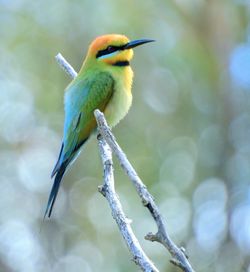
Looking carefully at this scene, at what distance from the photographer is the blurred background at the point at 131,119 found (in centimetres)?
735

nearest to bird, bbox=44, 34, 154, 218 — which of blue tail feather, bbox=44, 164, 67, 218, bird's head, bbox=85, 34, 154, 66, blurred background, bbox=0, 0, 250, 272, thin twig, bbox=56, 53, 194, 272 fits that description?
bird's head, bbox=85, 34, 154, 66

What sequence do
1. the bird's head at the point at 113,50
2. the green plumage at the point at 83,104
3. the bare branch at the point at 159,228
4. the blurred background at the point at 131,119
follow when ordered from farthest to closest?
Answer: the blurred background at the point at 131,119 < the bird's head at the point at 113,50 < the green plumage at the point at 83,104 < the bare branch at the point at 159,228

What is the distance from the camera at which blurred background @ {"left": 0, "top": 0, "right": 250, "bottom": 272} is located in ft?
24.1

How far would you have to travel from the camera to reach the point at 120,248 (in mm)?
7184

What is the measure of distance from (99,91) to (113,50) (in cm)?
26

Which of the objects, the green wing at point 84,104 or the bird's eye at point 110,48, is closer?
the green wing at point 84,104

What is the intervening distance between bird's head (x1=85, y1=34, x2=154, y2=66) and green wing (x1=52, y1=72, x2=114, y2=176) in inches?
3.8

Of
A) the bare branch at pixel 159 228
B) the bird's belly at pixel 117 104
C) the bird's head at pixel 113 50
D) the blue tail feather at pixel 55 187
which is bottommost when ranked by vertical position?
the bare branch at pixel 159 228

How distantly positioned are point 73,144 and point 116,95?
355 mm

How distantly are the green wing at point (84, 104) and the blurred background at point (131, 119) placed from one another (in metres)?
3.47

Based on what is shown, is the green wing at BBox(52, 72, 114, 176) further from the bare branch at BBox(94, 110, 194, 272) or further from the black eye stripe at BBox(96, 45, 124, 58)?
the bare branch at BBox(94, 110, 194, 272)

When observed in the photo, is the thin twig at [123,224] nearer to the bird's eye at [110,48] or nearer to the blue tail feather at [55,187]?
the blue tail feather at [55,187]

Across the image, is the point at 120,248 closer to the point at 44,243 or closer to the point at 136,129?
the point at 44,243

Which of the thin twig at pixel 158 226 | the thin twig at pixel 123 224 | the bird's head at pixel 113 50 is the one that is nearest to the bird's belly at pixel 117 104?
the bird's head at pixel 113 50
